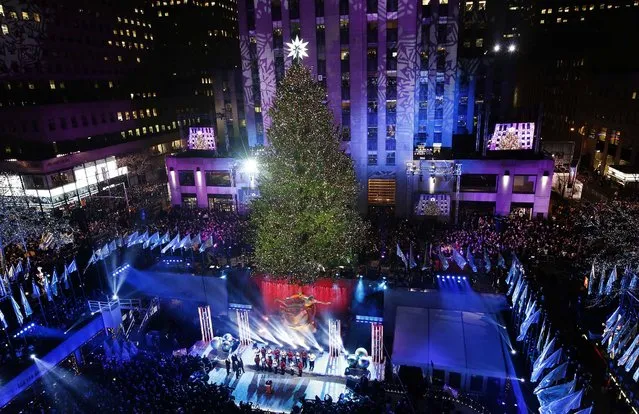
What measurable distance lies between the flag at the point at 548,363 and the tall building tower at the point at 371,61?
24796 mm

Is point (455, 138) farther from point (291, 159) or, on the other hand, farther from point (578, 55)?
point (578, 55)

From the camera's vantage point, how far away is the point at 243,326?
20.3 m

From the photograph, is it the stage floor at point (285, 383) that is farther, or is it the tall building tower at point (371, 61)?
the tall building tower at point (371, 61)

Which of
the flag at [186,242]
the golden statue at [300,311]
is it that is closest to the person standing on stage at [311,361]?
the golden statue at [300,311]

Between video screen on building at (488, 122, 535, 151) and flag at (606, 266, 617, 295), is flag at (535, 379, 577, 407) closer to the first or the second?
flag at (606, 266, 617, 295)

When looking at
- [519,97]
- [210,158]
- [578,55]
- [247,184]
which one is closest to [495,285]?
[247,184]

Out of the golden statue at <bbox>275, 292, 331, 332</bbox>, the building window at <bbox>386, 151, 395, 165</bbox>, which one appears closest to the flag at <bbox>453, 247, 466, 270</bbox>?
the golden statue at <bbox>275, 292, 331, 332</bbox>

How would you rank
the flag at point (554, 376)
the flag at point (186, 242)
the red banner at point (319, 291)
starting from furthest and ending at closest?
the flag at point (186, 242), the red banner at point (319, 291), the flag at point (554, 376)

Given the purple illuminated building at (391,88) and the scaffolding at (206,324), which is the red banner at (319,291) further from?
the purple illuminated building at (391,88)

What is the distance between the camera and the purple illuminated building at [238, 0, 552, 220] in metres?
35.0

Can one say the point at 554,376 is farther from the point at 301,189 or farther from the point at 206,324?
the point at 206,324

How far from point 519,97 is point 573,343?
84.6m

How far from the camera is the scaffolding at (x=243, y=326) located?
20.1m

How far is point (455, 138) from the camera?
1761 inches
